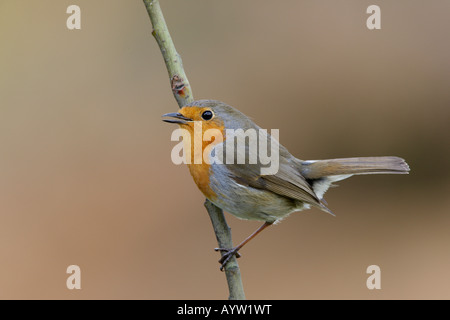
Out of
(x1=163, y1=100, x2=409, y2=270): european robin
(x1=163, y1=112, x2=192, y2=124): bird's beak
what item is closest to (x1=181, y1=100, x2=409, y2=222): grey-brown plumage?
(x1=163, y1=100, x2=409, y2=270): european robin

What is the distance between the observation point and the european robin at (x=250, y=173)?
3324 mm

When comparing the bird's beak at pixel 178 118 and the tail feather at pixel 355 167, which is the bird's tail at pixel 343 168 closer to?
the tail feather at pixel 355 167

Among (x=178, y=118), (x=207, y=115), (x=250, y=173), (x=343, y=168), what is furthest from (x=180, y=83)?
(x=343, y=168)

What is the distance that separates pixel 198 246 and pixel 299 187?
3.00 m

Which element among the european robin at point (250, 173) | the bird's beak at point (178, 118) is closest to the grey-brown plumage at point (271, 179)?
the european robin at point (250, 173)

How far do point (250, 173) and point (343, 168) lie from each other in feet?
2.33

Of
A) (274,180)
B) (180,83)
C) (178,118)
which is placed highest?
(180,83)

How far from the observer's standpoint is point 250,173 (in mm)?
3570

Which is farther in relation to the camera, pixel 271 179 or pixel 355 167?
pixel 355 167

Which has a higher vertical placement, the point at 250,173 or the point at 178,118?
the point at 178,118

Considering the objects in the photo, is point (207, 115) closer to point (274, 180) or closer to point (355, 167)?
point (274, 180)

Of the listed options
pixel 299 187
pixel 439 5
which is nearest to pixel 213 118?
pixel 299 187

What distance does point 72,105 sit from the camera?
6.53 meters

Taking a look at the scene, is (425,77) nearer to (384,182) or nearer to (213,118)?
(384,182)
